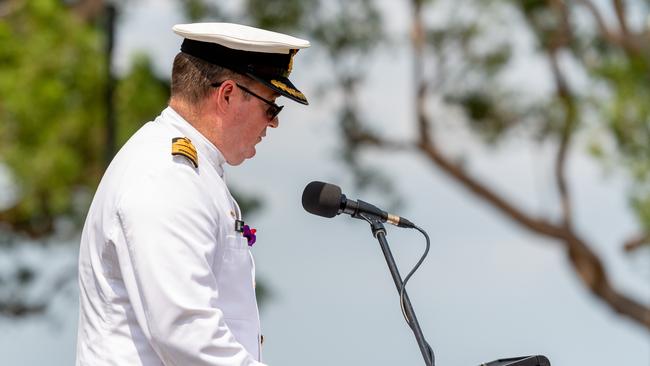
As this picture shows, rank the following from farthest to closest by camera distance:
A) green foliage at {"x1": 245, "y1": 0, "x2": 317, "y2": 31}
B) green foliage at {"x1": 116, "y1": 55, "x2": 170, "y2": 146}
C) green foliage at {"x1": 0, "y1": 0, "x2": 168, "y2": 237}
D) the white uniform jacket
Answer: green foliage at {"x1": 245, "y1": 0, "x2": 317, "y2": 31} < green foliage at {"x1": 116, "y1": 55, "x2": 170, "y2": 146} < green foliage at {"x1": 0, "y1": 0, "x2": 168, "y2": 237} < the white uniform jacket

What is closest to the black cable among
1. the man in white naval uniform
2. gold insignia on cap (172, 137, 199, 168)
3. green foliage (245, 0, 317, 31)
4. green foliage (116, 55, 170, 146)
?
the man in white naval uniform

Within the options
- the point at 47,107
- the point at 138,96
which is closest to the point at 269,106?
the point at 47,107

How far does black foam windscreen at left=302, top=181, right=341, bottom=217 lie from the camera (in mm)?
2193

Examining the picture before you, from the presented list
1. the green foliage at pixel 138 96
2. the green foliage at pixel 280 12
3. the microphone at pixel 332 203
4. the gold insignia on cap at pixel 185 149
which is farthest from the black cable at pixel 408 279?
the green foliage at pixel 280 12

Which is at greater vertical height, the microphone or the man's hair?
the man's hair

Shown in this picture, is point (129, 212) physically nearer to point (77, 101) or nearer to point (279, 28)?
point (77, 101)

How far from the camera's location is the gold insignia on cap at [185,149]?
1890 mm

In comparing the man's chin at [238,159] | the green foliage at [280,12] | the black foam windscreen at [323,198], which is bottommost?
the black foam windscreen at [323,198]

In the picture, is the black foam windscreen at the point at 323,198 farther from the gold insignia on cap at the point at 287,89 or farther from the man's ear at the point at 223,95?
the man's ear at the point at 223,95

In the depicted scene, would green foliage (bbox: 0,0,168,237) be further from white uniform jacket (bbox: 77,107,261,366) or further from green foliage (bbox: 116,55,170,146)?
white uniform jacket (bbox: 77,107,261,366)

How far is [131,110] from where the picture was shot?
1059 centimetres

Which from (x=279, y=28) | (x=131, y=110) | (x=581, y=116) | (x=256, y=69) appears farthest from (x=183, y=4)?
(x=256, y=69)

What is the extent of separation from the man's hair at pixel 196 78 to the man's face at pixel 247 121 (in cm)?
4

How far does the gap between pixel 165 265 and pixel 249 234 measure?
0.94 feet
